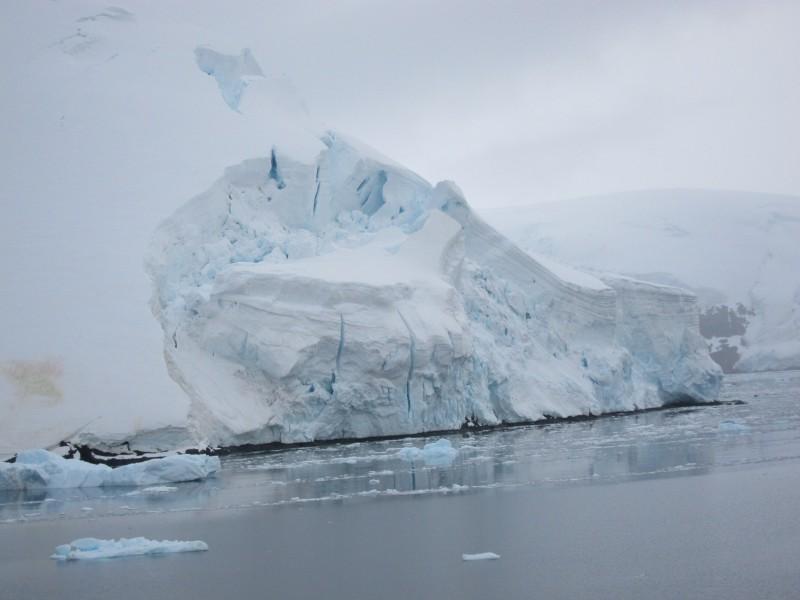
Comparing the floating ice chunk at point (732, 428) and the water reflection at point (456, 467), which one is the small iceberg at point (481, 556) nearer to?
the water reflection at point (456, 467)

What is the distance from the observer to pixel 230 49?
1992 centimetres

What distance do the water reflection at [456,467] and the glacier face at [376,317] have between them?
84 centimetres

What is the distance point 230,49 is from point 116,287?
767 cm

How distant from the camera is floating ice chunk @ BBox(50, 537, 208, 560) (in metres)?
6.73

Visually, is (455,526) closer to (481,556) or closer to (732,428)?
(481,556)

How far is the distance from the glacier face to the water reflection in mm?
844

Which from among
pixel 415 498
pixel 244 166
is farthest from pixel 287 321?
pixel 415 498

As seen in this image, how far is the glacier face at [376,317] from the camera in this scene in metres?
14.7

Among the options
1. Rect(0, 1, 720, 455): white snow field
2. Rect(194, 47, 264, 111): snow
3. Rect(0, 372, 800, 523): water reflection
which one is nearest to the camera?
Rect(0, 372, 800, 523): water reflection

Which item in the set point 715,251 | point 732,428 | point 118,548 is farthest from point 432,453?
point 715,251

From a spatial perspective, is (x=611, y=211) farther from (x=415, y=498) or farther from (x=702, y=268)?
(x=415, y=498)

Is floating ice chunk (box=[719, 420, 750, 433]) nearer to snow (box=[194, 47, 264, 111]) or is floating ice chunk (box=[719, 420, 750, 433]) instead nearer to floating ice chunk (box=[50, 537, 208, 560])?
floating ice chunk (box=[50, 537, 208, 560])

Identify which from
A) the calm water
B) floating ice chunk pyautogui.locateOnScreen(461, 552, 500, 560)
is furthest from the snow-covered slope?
floating ice chunk pyautogui.locateOnScreen(461, 552, 500, 560)

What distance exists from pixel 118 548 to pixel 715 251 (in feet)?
128
